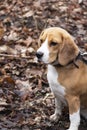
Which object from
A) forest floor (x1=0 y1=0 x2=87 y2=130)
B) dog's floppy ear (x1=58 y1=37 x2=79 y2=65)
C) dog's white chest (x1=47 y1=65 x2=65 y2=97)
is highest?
dog's floppy ear (x1=58 y1=37 x2=79 y2=65)

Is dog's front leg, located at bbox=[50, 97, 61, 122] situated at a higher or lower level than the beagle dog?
lower

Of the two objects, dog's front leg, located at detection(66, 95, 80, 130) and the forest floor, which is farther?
the forest floor

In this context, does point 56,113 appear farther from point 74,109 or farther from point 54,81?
point 54,81

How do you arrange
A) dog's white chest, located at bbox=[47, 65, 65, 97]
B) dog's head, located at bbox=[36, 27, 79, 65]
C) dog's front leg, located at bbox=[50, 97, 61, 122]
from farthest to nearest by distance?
dog's front leg, located at bbox=[50, 97, 61, 122], dog's white chest, located at bbox=[47, 65, 65, 97], dog's head, located at bbox=[36, 27, 79, 65]

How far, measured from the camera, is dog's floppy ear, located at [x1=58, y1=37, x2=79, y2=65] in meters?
4.34

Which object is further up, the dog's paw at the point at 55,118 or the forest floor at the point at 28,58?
the forest floor at the point at 28,58

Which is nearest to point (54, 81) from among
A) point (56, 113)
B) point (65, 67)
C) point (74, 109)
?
point (65, 67)

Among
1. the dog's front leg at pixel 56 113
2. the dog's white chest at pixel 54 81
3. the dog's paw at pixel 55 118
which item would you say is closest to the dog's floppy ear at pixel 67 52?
the dog's white chest at pixel 54 81

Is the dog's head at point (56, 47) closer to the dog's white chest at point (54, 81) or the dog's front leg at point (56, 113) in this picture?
the dog's white chest at point (54, 81)

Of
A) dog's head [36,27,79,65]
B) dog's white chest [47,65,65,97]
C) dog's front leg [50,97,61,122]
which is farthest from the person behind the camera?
dog's front leg [50,97,61,122]

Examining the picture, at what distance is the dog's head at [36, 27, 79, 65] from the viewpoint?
14.1ft

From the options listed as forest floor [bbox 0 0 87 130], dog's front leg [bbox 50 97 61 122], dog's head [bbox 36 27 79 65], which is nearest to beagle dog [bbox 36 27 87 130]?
dog's head [bbox 36 27 79 65]

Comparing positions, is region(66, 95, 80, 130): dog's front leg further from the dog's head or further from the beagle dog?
the dog's head

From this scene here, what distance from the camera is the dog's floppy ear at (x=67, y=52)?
171 inches
